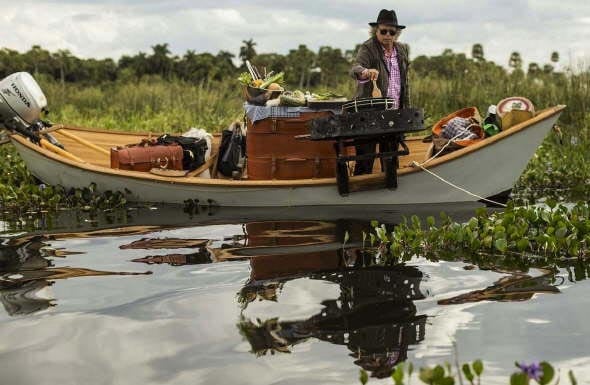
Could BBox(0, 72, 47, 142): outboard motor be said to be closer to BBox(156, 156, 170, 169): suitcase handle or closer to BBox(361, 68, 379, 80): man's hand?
BBox(156, 156, 170, 169): suitcase handle

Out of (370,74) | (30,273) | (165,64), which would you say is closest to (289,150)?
(370,74)

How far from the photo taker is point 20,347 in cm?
472

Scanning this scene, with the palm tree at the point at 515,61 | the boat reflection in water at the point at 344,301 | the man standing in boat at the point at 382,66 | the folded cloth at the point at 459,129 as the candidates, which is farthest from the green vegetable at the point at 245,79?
the palm tree at the point at 515,61

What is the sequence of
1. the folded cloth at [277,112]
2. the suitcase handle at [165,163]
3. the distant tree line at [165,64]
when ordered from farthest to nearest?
the distant tree line at [165,64]
the suitcase handle at [165,163]
the folded cloth at [277,112]

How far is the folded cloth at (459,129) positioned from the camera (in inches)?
357

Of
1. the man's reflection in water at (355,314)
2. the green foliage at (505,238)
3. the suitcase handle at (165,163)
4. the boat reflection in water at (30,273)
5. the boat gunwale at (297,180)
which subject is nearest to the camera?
the man's reflection in water at (355,314)

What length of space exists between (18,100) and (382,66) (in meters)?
4.75

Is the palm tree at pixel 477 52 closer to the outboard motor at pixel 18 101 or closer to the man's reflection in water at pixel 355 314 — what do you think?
the outboard motor at pixel 18 101

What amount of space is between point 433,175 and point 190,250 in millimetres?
2866

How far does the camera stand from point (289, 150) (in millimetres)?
9156

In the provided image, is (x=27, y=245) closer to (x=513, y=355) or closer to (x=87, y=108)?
(x=513, y=355)

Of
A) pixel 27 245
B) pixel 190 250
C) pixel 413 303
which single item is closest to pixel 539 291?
pixel 413 303

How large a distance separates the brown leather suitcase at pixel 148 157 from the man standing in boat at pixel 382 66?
216 cm

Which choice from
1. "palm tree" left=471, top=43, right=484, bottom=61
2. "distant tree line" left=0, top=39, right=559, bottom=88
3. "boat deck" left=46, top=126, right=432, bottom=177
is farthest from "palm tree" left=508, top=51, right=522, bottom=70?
"distant tree line" left=0, top=39, right=559, bottom=88
